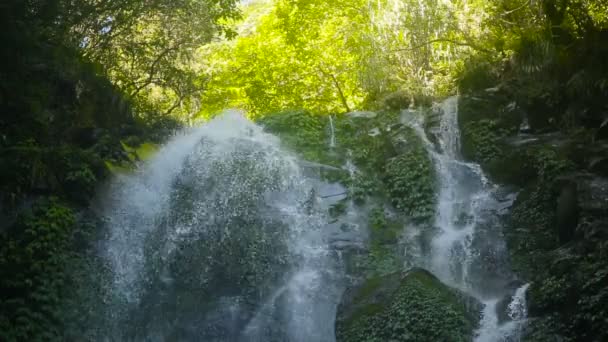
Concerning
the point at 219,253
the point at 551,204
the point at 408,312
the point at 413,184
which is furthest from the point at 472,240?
the point at 219,253

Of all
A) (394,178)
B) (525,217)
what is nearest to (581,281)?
(525,217)

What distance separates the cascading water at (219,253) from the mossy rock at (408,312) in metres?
1.07

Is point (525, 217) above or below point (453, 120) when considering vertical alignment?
below

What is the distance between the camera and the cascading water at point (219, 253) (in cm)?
1230

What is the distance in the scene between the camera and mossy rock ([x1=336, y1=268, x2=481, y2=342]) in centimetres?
1063

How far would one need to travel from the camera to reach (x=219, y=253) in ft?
44.3

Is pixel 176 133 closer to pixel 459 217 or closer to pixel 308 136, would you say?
pixel 308 136

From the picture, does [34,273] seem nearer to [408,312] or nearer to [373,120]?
→ [408,312]

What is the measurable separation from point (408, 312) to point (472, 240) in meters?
3.21

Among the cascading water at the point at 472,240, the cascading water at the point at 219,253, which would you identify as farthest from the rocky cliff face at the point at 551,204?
the cascading water at the point at 219,253

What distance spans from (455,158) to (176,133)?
323 inches

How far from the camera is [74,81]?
14.4m

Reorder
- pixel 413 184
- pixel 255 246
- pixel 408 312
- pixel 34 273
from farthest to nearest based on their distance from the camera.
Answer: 1. pixel 413 184
2. pixel 255 246
3. pixel 408 312
4. pixel 34 273

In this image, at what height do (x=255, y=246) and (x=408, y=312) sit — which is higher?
(x=255, y=246)
